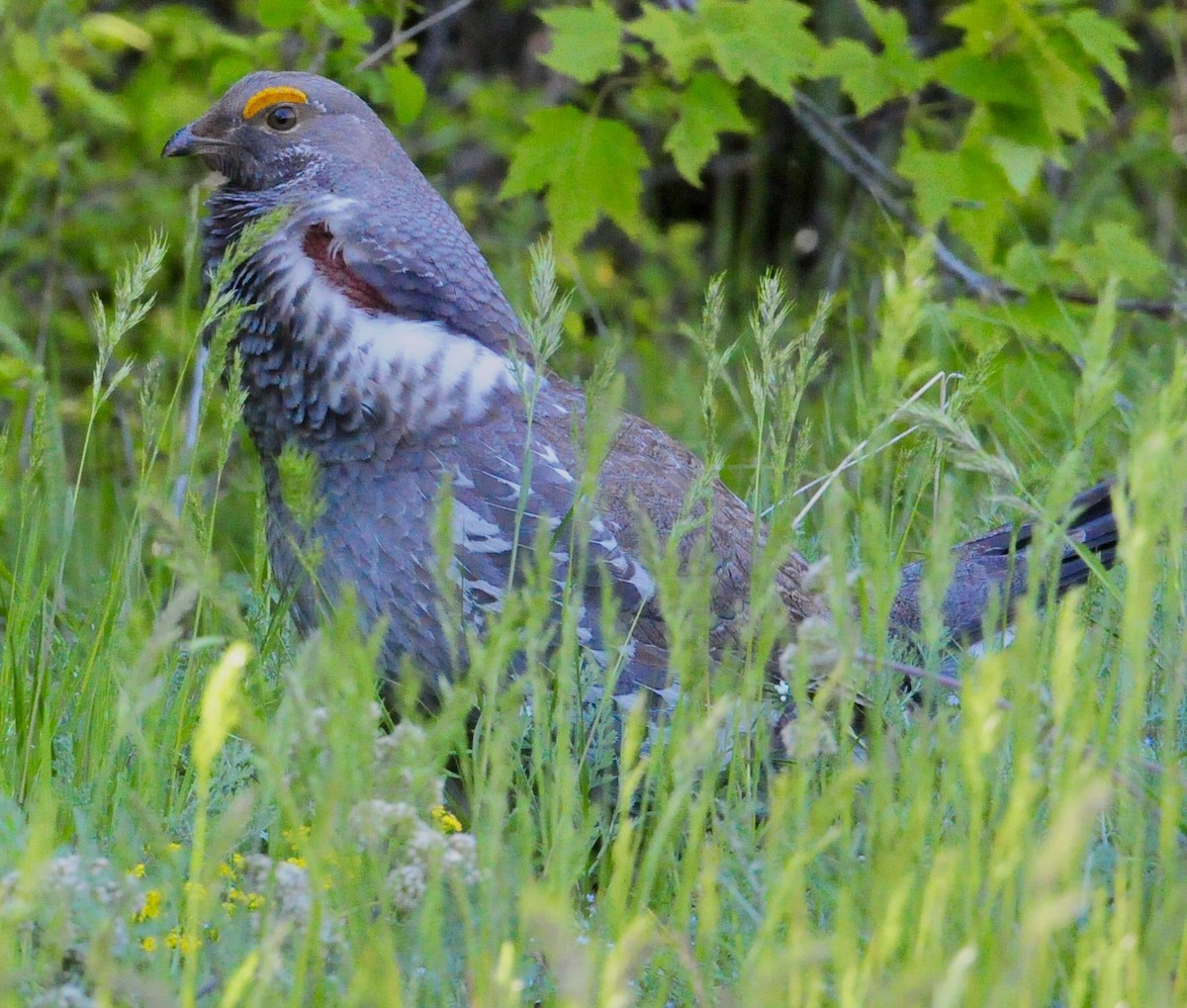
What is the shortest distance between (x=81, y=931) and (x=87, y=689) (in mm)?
954

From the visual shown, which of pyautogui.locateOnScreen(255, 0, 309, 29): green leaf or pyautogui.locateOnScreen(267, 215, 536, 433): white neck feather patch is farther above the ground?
pyautogui.locateOnScreen(255, 0, 309, 29): green leaf

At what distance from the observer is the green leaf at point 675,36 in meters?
4.44

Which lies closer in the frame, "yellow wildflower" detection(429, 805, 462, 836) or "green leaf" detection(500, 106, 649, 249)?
"yellow wildflower" detection(429, 805, 462, 836)

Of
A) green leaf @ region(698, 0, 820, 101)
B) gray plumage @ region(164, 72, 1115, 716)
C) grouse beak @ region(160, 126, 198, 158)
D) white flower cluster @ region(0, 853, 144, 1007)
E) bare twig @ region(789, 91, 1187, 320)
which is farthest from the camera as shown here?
bare twig @ region(789, 91, 1187, 320)

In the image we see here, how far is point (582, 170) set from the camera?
4.75m

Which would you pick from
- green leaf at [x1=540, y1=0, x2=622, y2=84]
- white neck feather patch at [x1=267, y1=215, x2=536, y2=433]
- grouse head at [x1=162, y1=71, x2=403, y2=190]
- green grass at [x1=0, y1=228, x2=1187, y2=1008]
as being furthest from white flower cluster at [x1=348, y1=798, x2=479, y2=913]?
green leaf at [x1=540, y1=0, x2=622, y2=84]

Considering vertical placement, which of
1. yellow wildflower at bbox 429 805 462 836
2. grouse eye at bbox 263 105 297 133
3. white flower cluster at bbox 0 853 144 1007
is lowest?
yellow wildflower at bbox 429 805 462 836

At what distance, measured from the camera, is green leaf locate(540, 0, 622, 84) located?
443 cm

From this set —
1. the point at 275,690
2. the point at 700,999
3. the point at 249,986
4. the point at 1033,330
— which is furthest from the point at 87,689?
the point at 1033,330

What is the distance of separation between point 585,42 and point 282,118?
1.19 meters

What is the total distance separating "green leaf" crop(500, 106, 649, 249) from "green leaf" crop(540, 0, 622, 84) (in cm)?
26

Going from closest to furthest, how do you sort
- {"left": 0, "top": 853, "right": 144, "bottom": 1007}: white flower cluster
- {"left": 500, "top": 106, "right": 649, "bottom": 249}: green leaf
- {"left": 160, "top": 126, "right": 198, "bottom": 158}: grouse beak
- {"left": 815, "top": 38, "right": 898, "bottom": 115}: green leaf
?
{"left": 0, "top": 853, "right": 144, "bottom": 1007}: white flower cluster < {"left": 160, "top": 126, "right": 198, "bottom": 158}: grouse beak < {"left": 815, "top": 38, "right": 898, "bottom": 115}: green leaf < {"left": 500, "top": 106, "right": 649, "bottom": 249}: green leaf

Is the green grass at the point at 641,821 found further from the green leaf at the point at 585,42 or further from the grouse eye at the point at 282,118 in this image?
Result: the green leaf at the point at 585,42

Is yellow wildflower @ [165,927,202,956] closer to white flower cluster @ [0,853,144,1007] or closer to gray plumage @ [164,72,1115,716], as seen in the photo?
white flower cluster @ [0,853,144,1007]
